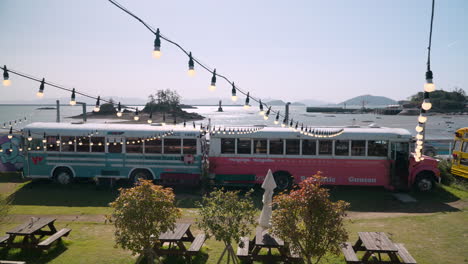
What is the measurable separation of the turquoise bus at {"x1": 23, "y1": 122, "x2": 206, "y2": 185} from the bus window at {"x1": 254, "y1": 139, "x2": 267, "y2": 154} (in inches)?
97.6

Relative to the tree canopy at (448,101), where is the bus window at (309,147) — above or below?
below

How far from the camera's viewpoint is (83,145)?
1556cm

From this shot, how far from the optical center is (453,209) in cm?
1263

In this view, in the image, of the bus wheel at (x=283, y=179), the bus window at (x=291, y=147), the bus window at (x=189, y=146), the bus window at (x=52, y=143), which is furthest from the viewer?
the bus window at (x=52, y=143)

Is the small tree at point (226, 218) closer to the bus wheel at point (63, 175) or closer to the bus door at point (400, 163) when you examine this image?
the bus door at point (400, 163)

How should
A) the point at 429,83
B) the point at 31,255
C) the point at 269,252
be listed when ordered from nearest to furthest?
the point at 269,252
the point at 429,83
the point at 31,255

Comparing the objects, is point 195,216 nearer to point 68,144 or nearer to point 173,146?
point 173,146

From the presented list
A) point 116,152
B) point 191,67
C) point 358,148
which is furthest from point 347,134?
point 116,152

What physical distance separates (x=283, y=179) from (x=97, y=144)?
8.78 meters

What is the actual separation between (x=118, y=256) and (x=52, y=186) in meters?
9.89

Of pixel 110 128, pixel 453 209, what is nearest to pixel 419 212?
pixel 453 209

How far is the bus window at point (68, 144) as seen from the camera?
611 inches

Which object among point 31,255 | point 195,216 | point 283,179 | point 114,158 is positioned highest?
point 114,158

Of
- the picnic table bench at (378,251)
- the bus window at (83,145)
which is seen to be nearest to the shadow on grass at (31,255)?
the picnic table bench at (378,251)
